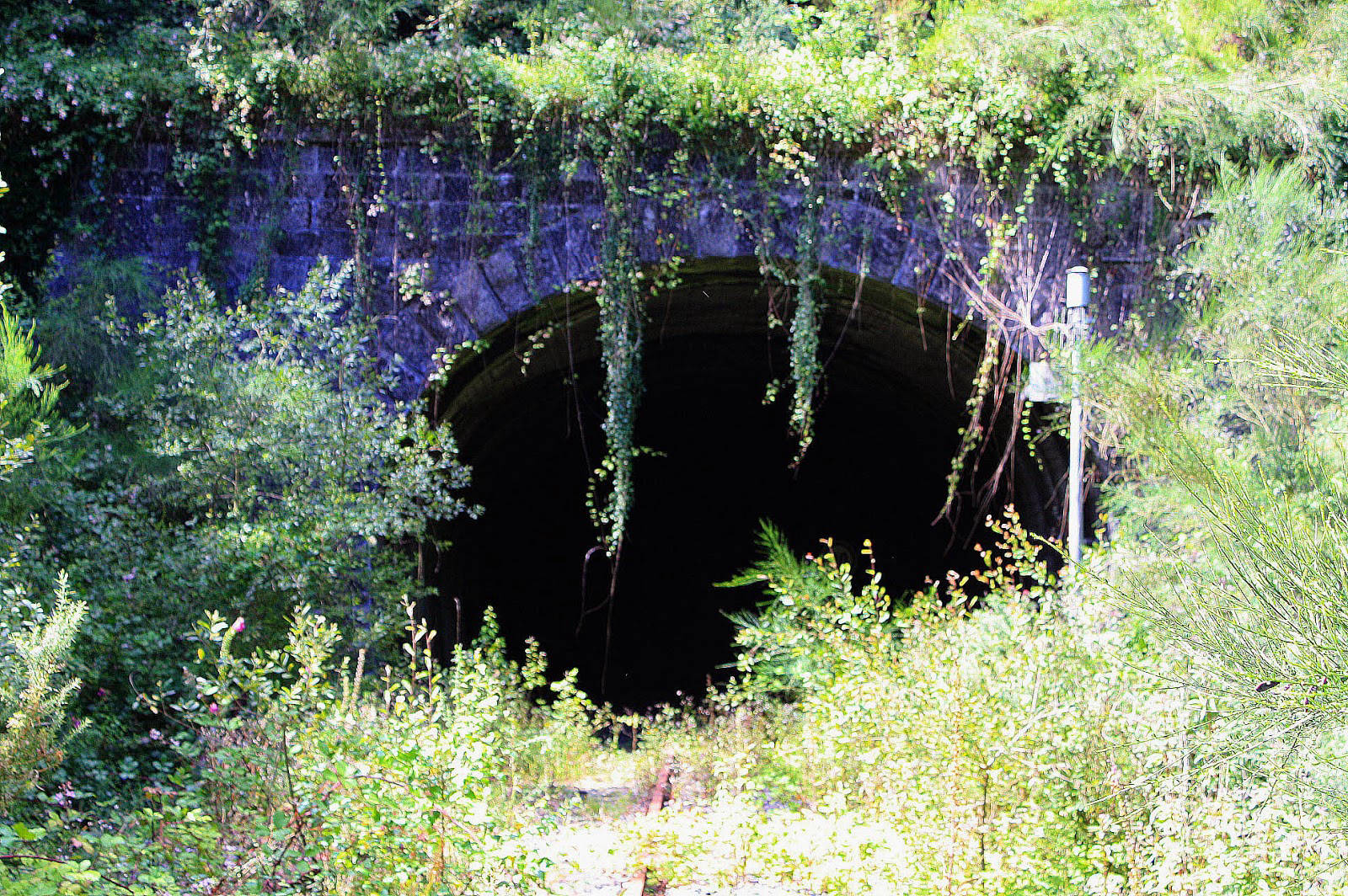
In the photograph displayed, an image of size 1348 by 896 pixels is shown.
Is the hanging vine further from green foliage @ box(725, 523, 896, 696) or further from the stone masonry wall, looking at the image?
green foliage @ box(725, 523, 896, 696)

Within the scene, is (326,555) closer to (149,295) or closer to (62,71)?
(149,295)

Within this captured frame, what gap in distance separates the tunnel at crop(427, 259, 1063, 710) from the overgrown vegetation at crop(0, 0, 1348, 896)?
87 centimetres

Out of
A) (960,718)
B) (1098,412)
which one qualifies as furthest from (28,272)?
(1098,412)

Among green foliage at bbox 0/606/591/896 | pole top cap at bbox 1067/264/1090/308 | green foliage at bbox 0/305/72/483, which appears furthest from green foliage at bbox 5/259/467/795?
pole top cap at bbox 1067/264/1090/308

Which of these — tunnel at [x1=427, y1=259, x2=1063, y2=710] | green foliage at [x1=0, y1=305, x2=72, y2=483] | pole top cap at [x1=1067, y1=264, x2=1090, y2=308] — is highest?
pole top cap at [x1=1067, y1=264, x2=1090, y2=308]

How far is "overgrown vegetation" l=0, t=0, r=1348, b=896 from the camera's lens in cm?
352

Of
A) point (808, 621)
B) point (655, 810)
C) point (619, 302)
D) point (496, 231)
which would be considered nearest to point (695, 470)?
point (619, 302)

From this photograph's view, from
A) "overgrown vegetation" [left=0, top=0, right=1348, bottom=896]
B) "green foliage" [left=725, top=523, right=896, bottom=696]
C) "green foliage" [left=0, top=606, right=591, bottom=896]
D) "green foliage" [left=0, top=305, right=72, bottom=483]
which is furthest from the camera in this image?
"green foliage" [left=725, top=523, right=896, bottom=696]

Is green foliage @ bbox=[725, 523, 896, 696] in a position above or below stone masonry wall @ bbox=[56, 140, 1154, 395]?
below

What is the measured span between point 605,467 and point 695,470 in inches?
260

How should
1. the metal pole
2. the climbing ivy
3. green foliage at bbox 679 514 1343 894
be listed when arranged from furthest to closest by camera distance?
the climbing ivy
the metal pole
green foliage at bbox 679 514 1343 894

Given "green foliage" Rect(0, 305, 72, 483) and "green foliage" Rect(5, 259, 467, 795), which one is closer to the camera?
"green foliage" Rect(0, 305, 72, 483)

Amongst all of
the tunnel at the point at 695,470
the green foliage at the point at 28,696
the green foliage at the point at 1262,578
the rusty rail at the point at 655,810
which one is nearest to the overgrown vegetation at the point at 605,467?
the green foliage at the point at 28,696

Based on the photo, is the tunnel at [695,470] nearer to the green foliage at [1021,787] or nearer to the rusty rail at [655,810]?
the rusty rail at [655,810]
